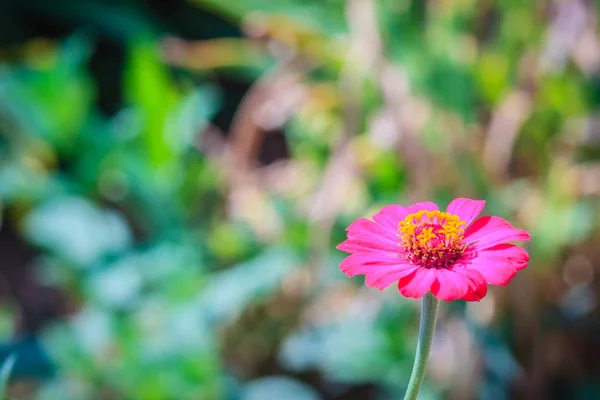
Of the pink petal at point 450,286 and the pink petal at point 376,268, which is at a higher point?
the pink petal at point 376,268

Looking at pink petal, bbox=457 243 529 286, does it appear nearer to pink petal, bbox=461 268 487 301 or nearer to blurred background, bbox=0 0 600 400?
pink petal, bbox=461 268 487 301

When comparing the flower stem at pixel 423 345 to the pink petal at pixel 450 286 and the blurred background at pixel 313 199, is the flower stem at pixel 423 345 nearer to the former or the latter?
the pink petal at pixel 450 286

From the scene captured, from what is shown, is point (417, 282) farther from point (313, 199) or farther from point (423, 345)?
point (313, 199)

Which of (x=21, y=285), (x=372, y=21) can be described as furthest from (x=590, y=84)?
(x=21, y=285)

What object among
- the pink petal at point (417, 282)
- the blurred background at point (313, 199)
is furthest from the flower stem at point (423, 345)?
the blurred background at point (313, 199)

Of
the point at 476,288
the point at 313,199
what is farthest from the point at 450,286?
the point at 313,199

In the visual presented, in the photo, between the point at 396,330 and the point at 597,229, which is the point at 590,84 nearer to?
the point at 597,229

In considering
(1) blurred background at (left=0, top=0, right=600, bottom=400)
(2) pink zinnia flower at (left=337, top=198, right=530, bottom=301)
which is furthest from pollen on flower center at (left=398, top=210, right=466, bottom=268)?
(1) blurred background at (left=0, top=0, right=600, bottom=400)
